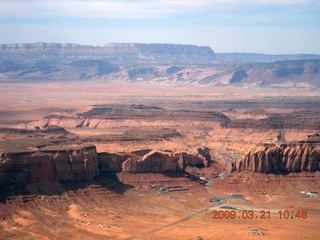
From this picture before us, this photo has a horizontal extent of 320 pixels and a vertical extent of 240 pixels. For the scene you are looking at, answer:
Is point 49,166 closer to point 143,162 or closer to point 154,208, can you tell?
point 154,208

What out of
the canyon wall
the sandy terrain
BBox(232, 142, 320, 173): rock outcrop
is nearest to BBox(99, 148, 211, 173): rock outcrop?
the canyon wall

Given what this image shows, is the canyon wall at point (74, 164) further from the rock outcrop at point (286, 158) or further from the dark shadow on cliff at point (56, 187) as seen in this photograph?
the rock outcrop at point (286, 158)

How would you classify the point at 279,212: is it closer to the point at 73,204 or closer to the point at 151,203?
the point at 151,203

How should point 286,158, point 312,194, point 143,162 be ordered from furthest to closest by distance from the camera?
point 286,158, point 143,162, point 312,194

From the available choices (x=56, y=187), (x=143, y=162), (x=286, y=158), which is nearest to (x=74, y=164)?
(x=56, y=187)

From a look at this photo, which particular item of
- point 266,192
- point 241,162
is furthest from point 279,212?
point 241,162

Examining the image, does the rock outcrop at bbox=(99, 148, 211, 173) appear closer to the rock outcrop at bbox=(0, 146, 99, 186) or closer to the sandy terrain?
the sandy terrain
